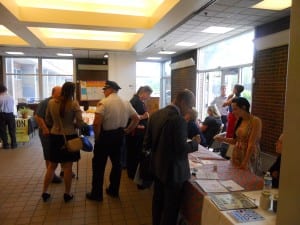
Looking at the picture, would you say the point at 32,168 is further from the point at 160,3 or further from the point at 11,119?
the point at 160,3

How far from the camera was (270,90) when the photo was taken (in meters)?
4.49

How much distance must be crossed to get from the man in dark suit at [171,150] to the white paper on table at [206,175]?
0.68ft

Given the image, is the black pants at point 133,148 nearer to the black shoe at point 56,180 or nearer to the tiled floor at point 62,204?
the tiled floor at point 62,204

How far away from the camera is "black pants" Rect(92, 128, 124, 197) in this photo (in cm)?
302

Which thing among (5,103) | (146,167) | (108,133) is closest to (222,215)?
(146,167)

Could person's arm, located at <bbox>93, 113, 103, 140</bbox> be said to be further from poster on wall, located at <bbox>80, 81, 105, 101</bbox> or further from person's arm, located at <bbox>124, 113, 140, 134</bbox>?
poster on wall, located at <bbox>80, 81, 105, 101</bbox>

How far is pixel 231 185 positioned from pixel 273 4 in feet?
9.29

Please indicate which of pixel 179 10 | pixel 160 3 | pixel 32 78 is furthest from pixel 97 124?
pixel 32 78

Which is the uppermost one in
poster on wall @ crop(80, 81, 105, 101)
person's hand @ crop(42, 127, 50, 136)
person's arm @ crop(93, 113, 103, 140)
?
poster on wall @ crop(80, 81, 105, 101)

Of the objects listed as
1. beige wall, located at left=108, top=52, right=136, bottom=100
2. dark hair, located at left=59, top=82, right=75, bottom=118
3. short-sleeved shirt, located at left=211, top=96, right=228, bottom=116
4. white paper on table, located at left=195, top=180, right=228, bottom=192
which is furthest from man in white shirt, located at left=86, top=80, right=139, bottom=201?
beige wall, located at left=108, top=52, right=136, bottom=100

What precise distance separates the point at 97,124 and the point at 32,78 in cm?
857

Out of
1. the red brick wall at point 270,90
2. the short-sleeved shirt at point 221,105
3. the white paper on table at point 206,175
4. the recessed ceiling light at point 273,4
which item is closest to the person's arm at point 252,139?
the white paper on table at point 206,175

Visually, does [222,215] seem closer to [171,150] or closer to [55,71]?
[171,150]

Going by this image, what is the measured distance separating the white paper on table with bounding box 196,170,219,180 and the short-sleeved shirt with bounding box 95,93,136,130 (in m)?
1.20
